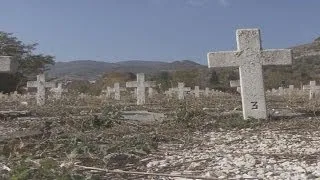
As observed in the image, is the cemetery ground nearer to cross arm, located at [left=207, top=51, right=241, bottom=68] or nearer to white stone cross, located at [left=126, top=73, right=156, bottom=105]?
cross arm, located at [left=207, top=51, right=241, bottom=68]

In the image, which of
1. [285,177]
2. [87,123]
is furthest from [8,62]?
[285,177]

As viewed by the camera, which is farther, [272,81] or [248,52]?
[272,81]

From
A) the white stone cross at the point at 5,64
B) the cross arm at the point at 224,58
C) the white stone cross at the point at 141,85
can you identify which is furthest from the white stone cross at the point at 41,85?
the cross arm at the point at 224,58

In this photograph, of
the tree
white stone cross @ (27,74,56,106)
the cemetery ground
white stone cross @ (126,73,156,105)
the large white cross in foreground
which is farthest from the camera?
the tree

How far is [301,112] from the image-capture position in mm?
10383

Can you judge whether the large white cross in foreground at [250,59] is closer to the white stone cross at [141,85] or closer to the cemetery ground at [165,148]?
the cemetery ground at [165,148]

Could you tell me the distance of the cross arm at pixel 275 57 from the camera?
9.89 meters

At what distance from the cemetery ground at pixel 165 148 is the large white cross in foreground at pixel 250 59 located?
487 millimetres

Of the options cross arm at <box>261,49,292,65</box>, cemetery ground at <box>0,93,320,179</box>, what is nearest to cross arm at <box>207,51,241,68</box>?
cross arm at <box>261,49,292,65</box>

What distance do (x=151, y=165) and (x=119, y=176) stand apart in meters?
0.57

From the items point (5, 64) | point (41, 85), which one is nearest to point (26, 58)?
point (41, 85)

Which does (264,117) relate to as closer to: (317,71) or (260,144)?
(260,144)

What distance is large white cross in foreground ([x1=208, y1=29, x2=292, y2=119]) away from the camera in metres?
9.84

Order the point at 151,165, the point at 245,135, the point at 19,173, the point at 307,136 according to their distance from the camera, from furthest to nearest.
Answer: the point at 245,135
the point at 307,136
the point at 151,165
the point at 19,173
